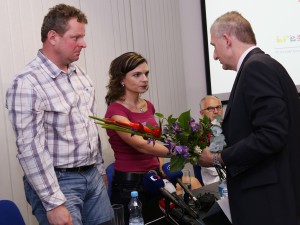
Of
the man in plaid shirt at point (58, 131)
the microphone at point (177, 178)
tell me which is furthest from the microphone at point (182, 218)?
the man in plaid shirt at point (58, 131)

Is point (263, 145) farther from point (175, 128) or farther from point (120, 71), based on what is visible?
point (120, 71)

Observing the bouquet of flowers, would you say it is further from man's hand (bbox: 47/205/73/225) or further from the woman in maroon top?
the woman in maroon top

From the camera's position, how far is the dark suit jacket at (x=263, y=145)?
60.9 inches

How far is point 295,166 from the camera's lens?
5.42ft

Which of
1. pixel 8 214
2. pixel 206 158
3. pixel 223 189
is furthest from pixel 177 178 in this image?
pixel 8 214

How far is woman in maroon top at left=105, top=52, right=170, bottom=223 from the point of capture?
2.50m

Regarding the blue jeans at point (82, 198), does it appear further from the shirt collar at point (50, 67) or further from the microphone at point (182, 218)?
the shirt collar at point (50, 67)

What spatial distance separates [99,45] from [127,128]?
1.75 metres

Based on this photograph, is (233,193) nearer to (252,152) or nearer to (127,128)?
(252,152)

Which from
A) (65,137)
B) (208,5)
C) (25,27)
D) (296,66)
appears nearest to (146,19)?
(208,5)

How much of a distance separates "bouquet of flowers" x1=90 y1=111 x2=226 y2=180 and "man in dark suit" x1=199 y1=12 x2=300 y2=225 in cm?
8

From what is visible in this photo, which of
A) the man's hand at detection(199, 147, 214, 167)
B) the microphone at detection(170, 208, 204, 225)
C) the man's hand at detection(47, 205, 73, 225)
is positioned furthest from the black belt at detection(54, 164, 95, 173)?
the man's hand at detection(199, 147, 214, 167)

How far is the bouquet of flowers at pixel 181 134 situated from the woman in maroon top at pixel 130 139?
66 centimetres

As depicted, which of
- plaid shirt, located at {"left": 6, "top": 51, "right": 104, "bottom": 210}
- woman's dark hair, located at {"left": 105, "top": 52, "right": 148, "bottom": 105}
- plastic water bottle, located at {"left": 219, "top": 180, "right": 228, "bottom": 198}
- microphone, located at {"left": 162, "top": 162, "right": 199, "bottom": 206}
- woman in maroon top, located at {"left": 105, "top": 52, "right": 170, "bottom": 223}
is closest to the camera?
plaid shirt, located at {"left": 6, "top": 51, "right": 104, "bottom": 210}
